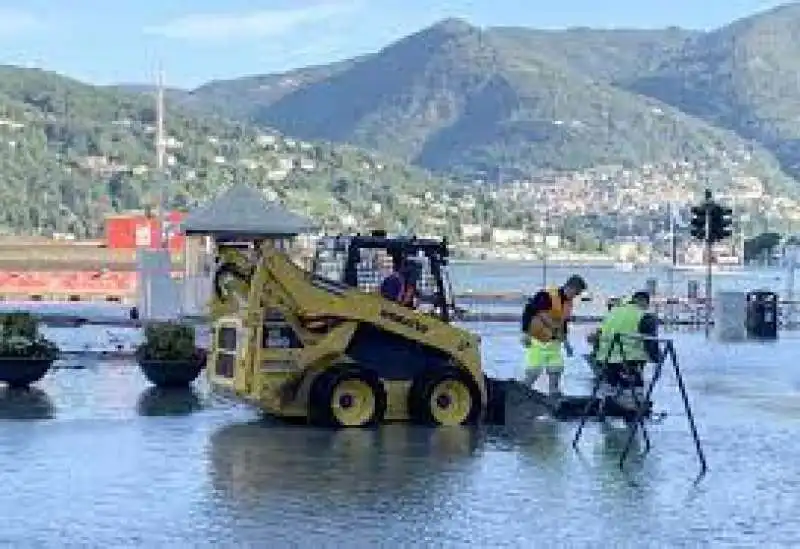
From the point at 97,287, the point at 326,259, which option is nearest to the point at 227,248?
the point at 326,259

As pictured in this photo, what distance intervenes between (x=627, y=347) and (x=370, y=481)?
18.0 ft

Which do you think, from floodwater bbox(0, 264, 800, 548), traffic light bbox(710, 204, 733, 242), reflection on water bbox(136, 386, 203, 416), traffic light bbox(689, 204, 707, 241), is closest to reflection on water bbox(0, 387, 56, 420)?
floodwater bbox(0, 264, 800, 548)

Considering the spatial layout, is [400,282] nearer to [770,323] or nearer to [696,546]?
[696,546]

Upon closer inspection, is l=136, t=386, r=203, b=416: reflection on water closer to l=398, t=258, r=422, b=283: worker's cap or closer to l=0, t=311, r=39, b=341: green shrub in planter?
l=0, t=311, r=39, b=341: green shrub in planter

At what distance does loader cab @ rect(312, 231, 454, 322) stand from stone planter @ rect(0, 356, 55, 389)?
15.3ft

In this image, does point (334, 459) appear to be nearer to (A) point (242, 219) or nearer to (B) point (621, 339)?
(B) point (621, 339)

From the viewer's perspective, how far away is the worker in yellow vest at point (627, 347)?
19.6 meters

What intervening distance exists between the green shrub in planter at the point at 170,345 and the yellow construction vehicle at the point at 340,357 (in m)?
4.45

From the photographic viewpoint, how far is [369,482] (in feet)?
48.9

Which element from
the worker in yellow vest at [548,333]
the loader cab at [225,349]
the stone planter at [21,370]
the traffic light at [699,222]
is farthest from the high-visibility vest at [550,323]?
the traffic light at [699,222]

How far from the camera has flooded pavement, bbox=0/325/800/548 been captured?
485 inches

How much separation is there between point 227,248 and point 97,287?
4797cm

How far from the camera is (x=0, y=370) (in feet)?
78.2

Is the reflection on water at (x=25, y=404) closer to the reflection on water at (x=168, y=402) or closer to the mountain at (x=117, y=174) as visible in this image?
the reflection on water at (x=168, y=402)
